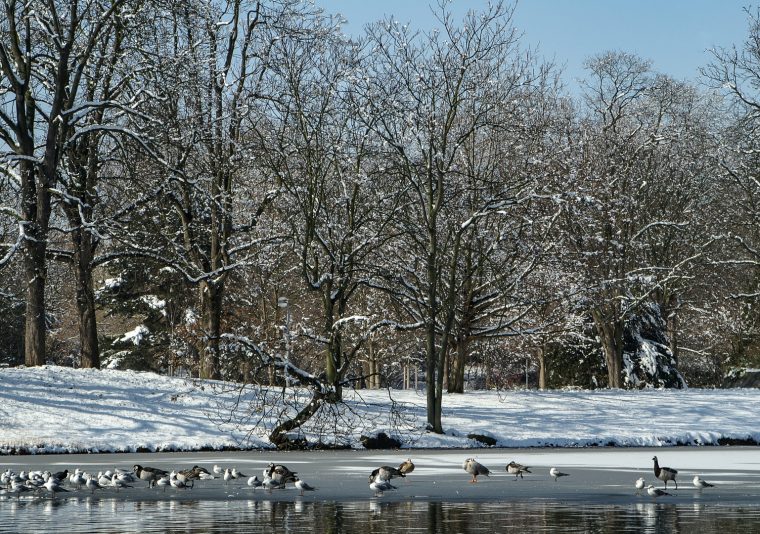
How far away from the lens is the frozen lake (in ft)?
42.9

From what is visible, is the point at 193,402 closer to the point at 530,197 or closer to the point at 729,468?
the point at 530,197

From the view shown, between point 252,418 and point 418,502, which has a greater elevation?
point 252,418

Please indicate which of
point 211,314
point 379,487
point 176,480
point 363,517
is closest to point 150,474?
point 176,480

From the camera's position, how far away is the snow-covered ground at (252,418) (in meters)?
28.1

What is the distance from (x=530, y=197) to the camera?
31.2m

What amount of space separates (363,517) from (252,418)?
16901 millimetres

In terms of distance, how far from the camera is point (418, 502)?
628 inches

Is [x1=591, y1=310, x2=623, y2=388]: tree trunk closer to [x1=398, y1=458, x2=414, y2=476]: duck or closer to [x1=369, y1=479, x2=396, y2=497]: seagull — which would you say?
[x1=398, y1=458, x2=414, y2=476]: duck

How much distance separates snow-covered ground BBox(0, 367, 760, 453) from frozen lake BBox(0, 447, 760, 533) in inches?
142

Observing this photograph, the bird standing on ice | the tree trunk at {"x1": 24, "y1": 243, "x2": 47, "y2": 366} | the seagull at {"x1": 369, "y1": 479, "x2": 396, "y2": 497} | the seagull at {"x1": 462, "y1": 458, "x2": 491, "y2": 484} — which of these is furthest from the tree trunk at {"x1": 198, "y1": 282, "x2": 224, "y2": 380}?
the bird standing on ice

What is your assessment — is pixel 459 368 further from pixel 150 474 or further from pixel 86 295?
pixel 150 474

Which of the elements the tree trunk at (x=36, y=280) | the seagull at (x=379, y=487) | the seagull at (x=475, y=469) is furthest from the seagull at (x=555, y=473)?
the tree trunk at (x=36, y=280)

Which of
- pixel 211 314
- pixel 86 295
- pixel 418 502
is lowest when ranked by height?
pixel 418 502

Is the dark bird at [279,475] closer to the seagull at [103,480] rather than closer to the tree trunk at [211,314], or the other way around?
the seagull at [103,480]
